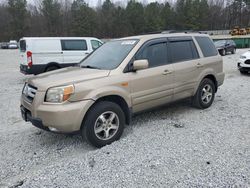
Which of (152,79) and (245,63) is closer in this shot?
(152,79)

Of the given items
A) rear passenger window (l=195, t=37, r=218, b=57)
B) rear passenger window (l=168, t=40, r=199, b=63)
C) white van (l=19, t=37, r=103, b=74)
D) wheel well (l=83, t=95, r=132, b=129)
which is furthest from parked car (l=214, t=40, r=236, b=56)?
wheel well (l=83, t=95, r=132, b=129)

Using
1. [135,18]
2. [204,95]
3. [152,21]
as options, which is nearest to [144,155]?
[204,95]

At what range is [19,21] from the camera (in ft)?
200

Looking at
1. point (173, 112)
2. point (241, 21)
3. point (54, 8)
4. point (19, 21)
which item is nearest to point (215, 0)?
point (241, 21)

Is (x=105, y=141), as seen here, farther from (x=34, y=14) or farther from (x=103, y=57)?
(x=34, y=14)

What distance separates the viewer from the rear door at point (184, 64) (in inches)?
182

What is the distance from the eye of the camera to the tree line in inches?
2458

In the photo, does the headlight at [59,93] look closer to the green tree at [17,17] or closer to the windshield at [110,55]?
the windshield at [110,55]

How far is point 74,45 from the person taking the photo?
35.5 ft

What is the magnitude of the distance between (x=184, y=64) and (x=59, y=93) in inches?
107

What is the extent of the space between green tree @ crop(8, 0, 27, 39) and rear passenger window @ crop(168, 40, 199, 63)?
64659 millimetres

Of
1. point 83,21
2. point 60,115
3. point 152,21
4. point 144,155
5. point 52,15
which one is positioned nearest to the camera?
point 60,115

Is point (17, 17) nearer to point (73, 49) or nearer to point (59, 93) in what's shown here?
point (73, 49)

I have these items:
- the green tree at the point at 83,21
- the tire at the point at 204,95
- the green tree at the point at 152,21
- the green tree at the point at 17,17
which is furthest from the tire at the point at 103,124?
the green tree at the point at 152,21
